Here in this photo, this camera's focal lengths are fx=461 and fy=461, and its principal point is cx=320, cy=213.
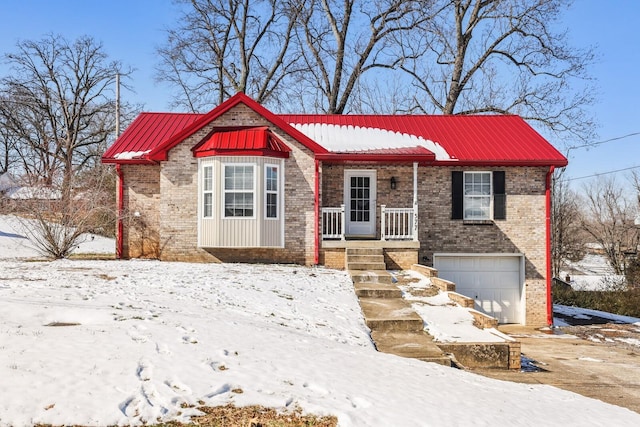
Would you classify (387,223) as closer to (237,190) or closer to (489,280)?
(489,280)

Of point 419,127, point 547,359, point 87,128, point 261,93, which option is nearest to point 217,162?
point 419,127

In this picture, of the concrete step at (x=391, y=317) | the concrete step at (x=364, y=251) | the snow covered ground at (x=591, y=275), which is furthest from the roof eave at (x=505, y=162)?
the snow covered ground at (x=591, y=275)

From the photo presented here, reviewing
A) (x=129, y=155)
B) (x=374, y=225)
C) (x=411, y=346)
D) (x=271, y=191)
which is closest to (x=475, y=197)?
(x=374, y=225)

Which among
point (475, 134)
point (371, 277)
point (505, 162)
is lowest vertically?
point (371, 277)

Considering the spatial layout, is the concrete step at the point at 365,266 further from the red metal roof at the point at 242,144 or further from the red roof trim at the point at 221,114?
the red metal roof at the point at 242,144

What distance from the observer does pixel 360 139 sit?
1548 cm

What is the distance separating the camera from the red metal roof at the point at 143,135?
1438 centimetres

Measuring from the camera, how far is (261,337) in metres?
6.14

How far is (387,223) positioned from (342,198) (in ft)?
5.56

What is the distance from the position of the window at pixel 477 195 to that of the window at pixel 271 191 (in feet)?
A: 20.4

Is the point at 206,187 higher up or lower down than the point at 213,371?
higher up

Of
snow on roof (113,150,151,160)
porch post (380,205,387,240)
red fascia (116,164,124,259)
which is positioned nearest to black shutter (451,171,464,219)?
porch post (380,205,387,240)

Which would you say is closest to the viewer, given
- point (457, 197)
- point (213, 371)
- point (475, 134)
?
point (213, 371)

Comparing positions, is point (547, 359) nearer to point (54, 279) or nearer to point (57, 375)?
point (57, 375)
